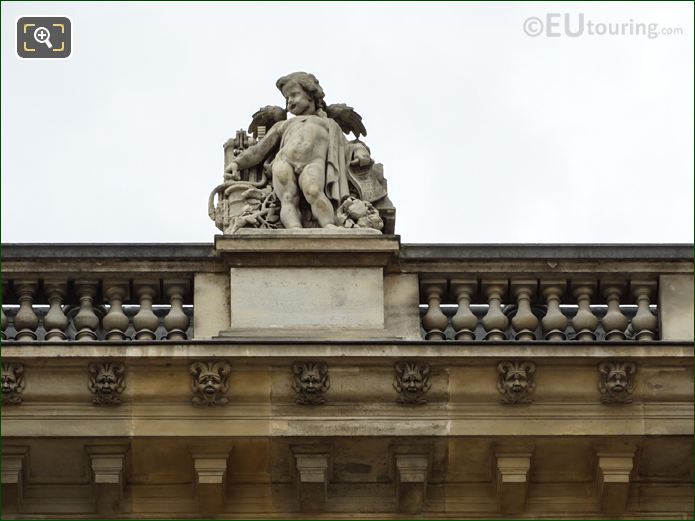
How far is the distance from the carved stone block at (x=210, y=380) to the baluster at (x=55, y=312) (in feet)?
4.04

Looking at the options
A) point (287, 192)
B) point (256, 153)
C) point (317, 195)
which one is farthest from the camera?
point (256, 153)

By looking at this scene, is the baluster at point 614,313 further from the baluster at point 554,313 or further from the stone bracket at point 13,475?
the stone bracket at point 13,475

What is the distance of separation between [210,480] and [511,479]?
2183 millimetres

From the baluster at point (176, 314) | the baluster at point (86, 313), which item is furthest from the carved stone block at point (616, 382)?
the baluster at point (86, 313)

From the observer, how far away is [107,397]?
18.9 m

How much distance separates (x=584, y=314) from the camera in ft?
65.1

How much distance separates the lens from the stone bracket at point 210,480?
18.8 metres

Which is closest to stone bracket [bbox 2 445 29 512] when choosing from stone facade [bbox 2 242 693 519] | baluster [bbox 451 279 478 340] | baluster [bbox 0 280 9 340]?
stone facade [bbox 2 242 693 519]

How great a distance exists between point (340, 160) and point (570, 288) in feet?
7.67

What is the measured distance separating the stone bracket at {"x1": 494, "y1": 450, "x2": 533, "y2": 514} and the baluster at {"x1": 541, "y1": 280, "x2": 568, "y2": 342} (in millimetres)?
1138

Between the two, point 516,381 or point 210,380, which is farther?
point 516,381

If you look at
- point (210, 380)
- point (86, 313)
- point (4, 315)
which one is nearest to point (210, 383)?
point (210, 380)

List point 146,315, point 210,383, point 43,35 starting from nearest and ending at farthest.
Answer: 1. point 210,383
2. point 146,315
3. point 43,35

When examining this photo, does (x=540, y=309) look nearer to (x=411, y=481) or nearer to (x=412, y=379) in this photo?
(x=412, y=379)
